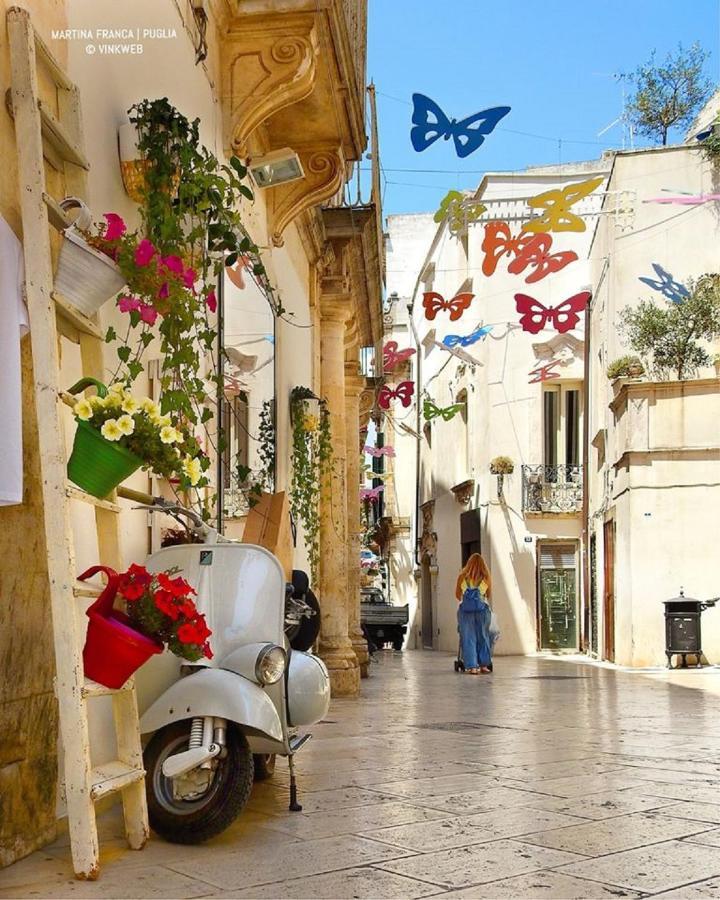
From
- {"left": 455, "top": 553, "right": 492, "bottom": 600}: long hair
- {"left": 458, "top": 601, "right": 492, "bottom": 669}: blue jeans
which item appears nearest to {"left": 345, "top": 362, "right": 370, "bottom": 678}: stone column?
{"left": 458, "top": 601, "right": 492, "bottom": 669}: blue jeans

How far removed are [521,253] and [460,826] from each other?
12.8m

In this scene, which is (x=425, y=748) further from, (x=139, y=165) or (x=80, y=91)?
(x=80, y=91)

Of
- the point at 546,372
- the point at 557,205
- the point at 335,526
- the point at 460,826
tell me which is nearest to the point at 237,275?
the point at 460,826

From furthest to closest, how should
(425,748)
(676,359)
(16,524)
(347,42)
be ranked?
(676,359) → (347,42) → (425,748) → (16,524)

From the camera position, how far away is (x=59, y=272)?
3818mm

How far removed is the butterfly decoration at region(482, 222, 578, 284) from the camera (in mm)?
15547

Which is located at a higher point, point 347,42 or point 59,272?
point 347,42

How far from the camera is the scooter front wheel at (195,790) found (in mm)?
3928

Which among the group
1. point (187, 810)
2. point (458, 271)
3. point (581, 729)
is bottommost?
point (581, 729)

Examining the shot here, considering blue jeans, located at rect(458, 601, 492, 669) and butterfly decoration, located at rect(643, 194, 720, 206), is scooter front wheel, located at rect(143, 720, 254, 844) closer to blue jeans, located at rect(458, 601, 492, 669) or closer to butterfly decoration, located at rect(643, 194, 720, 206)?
blue jeans, located at rect(458, 601, 492, 669)

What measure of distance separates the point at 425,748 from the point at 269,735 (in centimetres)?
292

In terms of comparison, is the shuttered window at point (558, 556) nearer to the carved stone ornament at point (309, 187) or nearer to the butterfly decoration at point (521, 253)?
the butterfly decoration at point (521, 253)

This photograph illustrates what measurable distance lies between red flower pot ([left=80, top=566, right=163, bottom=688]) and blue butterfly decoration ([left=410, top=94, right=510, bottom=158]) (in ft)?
28.4

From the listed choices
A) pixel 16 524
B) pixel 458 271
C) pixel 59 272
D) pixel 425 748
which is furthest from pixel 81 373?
pixel 458 271
